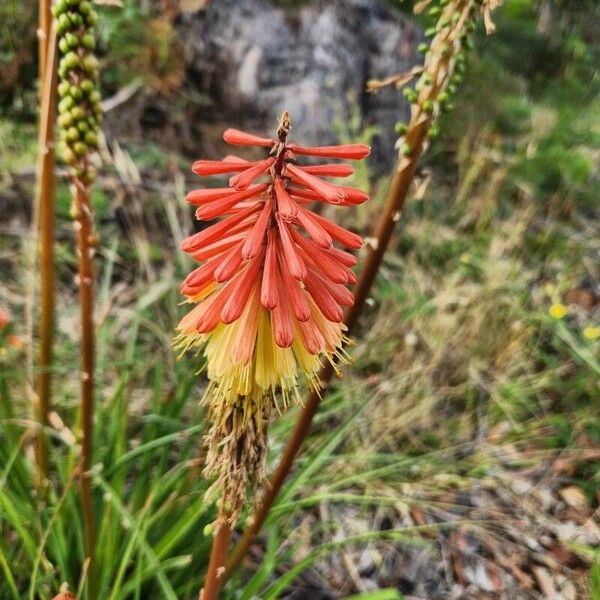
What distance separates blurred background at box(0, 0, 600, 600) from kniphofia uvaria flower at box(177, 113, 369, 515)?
15.7 inches

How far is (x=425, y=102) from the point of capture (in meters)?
1.45

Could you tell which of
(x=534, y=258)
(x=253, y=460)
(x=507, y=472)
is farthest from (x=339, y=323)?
(x=534, y=258)

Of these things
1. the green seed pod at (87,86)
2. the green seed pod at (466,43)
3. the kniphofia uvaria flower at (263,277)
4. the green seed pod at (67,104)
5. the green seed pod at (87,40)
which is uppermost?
the green seed pod at (87,40)

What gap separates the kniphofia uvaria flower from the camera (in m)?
1.25

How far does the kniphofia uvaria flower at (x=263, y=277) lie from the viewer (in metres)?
1.25

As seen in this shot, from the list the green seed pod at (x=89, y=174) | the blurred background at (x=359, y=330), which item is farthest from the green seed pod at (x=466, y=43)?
the green seed pod at (x=89, y=174)

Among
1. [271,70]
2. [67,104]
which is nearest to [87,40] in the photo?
[67,104]

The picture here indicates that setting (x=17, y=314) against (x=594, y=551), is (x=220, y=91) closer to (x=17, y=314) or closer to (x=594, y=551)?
(x=17, y=314)

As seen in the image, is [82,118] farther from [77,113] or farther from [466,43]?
[466,43]

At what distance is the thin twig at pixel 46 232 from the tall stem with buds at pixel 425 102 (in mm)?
855

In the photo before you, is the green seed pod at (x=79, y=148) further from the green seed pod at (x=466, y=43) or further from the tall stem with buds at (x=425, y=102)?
the green seed pod at (x=466, y=43)

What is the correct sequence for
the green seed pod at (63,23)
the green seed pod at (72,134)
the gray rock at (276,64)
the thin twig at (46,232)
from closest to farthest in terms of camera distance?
the green seed pod at (63,23) → the green seed pod at (72,134) → the thin twig at (46,232) → the gray rock at (276,64)

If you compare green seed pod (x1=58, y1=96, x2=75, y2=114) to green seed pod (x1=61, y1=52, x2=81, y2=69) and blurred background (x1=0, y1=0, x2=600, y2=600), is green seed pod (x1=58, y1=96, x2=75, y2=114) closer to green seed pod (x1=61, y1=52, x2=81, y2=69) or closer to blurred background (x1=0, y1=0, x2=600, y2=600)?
green seed pod (x1=61, y1=52, x2=81, y2=69)

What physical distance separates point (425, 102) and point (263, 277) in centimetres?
59
